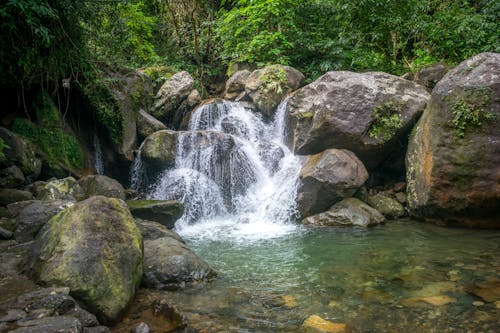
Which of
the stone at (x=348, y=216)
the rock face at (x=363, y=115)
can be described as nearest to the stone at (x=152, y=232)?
the stone at (x=348, y=216)

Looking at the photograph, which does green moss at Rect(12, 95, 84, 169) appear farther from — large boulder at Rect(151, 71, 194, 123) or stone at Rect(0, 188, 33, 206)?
large boulder at Rect(151, 71, 194, 123)

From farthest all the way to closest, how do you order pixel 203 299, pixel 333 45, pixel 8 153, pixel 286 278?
pixel 333 45 < pixel 8 153 < pixel 286 278 < pixel 203 299

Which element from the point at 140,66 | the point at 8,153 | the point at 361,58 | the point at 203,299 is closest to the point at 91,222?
the point at 203,299

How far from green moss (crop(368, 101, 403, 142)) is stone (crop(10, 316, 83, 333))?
756 centimetres

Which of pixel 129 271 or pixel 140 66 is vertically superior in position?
pixel 140 66

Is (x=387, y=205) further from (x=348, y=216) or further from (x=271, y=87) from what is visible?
(x=271, y=87)

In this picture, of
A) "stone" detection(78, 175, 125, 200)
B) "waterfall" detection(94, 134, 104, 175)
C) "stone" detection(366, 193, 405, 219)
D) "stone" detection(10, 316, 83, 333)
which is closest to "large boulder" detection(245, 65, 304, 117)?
"stone" detection(366, 193, 405, 219)

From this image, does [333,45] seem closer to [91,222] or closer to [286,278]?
[286,278]

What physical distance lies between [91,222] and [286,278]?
2607mm

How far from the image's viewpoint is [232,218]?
9.07m

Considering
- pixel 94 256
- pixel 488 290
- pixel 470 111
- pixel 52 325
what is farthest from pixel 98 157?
pixel 488 290

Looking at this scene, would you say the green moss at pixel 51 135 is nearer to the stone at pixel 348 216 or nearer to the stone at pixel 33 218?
the stone at pixel 33 218

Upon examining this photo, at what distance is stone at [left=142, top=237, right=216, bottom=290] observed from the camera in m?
4.34

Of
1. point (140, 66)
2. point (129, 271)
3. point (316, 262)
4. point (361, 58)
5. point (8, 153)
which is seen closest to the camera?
point (129, 271)
